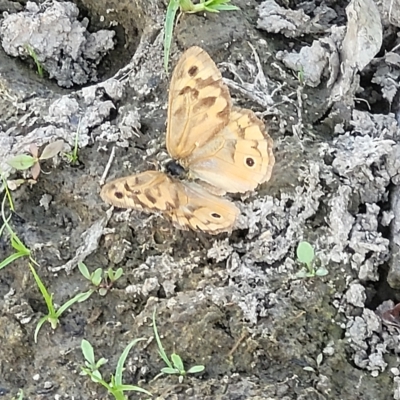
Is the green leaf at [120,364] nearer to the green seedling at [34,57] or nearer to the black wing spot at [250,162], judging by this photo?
the black wing spot at [250,162]

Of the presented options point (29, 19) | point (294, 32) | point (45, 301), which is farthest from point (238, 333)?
point (29, 19)

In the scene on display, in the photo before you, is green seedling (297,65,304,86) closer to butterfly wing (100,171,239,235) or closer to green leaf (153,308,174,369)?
butterfly wing (100,171,239,235)

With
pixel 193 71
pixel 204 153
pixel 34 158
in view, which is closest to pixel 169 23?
pixel 193 71

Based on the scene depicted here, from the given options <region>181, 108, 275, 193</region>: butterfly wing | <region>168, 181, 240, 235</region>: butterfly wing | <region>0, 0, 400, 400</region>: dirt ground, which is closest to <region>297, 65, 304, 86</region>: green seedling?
<region>0, 0, 400, 400</region>: dirt ground

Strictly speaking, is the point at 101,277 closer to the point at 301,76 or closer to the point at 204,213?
the point at 204,213

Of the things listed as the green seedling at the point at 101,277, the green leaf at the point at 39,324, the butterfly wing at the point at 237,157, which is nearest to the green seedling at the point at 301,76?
the butterfly wing at the point at 237,157

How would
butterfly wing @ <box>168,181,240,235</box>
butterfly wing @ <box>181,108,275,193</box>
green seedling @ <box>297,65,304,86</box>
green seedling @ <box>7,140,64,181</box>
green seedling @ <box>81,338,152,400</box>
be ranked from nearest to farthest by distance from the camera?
green seedling @ <box>81,338,152,400</box>
butterfly wing @ <box>168,181,240,235</box>
butterfly wing @ <box>181,108,275,193</box>
green seedling @ <box>7,140,64,181</box>
green seedling @ <box>297,65,304,86</box>

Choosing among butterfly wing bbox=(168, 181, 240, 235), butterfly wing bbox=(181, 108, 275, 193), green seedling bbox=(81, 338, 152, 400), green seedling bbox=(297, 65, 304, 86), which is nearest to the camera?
green seedling bbox=(81, 338, 152, 400)
